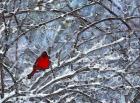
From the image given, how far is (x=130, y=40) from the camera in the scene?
39.6 ft

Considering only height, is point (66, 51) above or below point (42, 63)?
above

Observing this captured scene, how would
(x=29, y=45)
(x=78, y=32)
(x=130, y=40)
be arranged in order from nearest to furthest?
1. (x=78, y=32)
2. (x=130, y=40)
3. (x=29, y=45)

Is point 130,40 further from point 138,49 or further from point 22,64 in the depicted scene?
point 22,64

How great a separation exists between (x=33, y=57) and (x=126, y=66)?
7.00ft

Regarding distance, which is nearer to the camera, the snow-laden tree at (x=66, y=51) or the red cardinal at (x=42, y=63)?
the red cardinal at (x=42, y=63)

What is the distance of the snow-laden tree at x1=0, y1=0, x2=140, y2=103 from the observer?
1114 cm

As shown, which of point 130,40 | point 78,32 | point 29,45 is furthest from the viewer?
point 29,45

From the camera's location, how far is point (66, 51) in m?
12.1

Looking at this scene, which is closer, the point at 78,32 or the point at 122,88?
the point at 78,32

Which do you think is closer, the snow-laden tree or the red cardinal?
the red cardinal

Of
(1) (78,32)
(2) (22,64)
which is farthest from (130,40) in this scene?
(2) (22,64)

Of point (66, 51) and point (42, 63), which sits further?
point (66, 51)

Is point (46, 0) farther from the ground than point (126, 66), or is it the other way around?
point (46, 0)

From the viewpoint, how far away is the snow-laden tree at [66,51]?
1114cm
